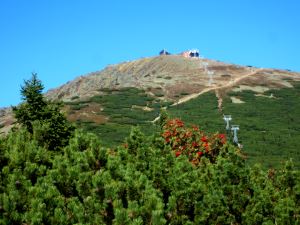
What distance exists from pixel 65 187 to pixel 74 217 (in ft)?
3.85

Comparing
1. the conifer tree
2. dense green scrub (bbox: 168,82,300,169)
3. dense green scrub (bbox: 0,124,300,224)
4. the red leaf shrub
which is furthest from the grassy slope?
dense green scrub (bbox: 0,124,300,224)

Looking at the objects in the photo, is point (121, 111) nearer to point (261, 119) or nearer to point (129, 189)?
point (261, 119)

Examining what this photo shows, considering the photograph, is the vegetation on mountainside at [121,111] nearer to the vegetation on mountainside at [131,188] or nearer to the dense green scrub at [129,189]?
the vegetation on mountainside at [131,188]

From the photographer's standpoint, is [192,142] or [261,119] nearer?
[192,142]

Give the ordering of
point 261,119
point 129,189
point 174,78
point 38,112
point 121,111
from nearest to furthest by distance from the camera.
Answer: point 129,189
point 38,112
point 261,119
point 121,111
point 174,78

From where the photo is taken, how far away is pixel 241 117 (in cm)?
6675

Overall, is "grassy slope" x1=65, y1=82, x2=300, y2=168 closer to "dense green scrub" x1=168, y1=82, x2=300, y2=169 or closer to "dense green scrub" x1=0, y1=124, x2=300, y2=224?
"dense green scrub" x1=168, y1=82, x2=300, y2=169

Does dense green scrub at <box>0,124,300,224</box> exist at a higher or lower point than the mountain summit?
lower

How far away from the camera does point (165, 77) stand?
100875 mm

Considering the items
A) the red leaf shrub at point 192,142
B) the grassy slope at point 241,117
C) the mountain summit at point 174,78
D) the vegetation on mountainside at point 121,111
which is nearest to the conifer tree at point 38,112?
the red leaf shrub at point 192,142

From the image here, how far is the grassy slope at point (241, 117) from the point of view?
165 ft

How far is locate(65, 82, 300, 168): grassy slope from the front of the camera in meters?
50.2

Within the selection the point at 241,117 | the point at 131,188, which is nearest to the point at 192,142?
the point at 131,188

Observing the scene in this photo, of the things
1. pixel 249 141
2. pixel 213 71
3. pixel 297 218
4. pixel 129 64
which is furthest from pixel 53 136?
pixel 129 64
